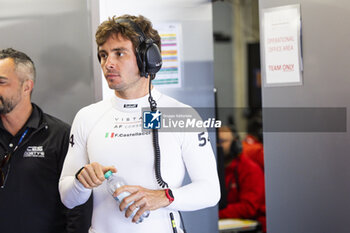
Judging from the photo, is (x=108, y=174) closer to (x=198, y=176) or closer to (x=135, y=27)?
(x=198, y=176)

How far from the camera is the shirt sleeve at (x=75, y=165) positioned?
5.87 ft

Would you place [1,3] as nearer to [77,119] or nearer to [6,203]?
[77,119]

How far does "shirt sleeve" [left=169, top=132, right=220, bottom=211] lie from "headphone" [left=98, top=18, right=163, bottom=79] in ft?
1.09

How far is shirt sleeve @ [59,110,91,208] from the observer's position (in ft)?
5.87

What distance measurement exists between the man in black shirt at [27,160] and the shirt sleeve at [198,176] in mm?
749

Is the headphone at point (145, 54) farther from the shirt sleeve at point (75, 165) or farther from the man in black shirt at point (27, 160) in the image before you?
the man in black shirt at point (27, 160)

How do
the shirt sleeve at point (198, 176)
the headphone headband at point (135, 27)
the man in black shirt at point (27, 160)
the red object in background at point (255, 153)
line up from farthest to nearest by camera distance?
the red object in background at point (255, 153)
the man in black shirt at point (27, 160)
the headphone headband at point (135, 27)
the shirt sleeve at point (198, 176)

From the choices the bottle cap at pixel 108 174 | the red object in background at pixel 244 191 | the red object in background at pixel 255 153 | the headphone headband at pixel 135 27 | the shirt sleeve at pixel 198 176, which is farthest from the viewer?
the red object in background at pixel 255 153

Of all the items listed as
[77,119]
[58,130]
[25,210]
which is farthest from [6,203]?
[77,119]

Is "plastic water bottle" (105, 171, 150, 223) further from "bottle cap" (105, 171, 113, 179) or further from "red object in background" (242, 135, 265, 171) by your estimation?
"red object in background" (242, 135, 265, 171)

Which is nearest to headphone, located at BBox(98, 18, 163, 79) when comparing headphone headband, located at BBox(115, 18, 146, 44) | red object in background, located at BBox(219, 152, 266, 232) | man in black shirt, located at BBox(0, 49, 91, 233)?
headphone headband, located at BBox(115, 18, 146, 44)

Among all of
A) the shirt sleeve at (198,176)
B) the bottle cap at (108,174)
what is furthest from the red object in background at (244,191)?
the bottle cap at (108,174)

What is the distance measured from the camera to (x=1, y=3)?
238 centimetres

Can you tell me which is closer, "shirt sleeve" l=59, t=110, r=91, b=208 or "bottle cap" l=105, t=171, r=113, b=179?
"bottle cap" l=105, t=171, r=113, b=179
